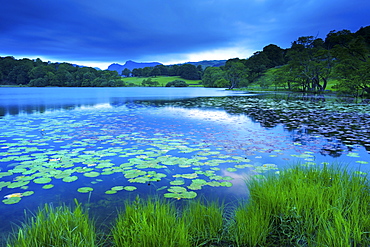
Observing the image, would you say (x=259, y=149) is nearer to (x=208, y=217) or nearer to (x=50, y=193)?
(x=208, y=217)

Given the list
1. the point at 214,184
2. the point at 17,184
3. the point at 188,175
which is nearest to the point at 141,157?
the point at 188,175

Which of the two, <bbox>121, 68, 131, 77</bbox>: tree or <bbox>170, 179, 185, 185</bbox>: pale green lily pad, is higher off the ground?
<bbox>121, 68, 131, 77</bbox>: tree

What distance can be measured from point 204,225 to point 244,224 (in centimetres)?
48

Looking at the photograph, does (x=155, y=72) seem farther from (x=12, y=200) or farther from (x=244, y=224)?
(x=244, y=224)

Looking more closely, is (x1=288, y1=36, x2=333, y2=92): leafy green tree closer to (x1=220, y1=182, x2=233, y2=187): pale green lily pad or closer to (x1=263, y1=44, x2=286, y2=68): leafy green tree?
(x1=220, y1=182, x2=233, y2=187): pale green lily pad

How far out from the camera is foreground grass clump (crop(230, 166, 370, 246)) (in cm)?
250

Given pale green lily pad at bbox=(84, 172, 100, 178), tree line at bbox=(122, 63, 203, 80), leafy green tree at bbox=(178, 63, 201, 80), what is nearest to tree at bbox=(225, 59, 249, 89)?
leafy green tree at bbox=(178, 63, 201, 80)

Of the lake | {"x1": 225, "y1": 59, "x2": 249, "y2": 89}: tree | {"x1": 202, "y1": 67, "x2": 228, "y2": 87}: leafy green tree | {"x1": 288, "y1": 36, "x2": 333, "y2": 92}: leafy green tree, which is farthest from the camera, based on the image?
{"x1": 202, "y1": 67, "x2": 228, "y2": 87}: leafy green tree

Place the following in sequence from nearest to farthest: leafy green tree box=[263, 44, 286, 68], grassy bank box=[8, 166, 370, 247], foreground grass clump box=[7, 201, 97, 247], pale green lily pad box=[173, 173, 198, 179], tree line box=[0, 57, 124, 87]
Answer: foreground grass clump box=[7, 201, 97, 247], grassy bank box=[8, 166, 370, 247], pale green lily pad box=[173, 173, 198, 179], leafy green tree box=[263, 44, 286, 68], tree line box=[0, 57, 124, 87]

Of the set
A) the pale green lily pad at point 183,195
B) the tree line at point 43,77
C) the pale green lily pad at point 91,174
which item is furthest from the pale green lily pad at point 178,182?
the tree line at point 43,77

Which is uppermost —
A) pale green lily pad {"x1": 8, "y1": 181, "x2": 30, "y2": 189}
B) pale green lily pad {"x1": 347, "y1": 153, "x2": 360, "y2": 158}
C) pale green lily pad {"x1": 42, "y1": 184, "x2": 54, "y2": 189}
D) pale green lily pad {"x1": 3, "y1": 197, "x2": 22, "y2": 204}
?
pale green lily pad {"x1": 347, "y1": 153, "x2": 360, "y2": 158}

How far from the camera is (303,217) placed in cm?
295

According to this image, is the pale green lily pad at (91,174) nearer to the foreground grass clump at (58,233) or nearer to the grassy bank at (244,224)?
the grassy bank at (244,224)

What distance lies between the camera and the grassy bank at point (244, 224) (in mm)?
2371
